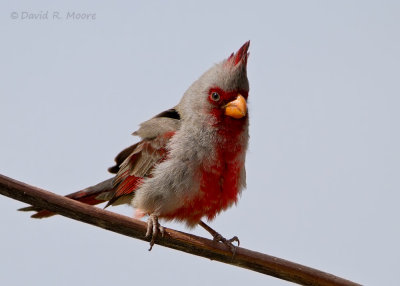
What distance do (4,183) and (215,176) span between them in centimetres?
210

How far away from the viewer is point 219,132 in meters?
5.50

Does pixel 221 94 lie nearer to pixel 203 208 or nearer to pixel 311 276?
pixel 203 208

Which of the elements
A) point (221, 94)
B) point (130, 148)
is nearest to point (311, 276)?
point (221, 94)

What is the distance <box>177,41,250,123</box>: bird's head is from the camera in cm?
554

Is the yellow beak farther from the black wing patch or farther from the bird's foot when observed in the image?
the bird's foot

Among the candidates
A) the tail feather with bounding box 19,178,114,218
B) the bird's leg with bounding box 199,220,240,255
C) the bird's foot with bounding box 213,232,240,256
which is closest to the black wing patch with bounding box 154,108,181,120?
the tail feather with bounding box 19,178,114,218

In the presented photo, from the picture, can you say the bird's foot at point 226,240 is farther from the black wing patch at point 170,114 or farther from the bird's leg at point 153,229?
the black wing patch at point 170,114

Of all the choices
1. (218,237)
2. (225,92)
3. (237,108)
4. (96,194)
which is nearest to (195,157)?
(237,108)

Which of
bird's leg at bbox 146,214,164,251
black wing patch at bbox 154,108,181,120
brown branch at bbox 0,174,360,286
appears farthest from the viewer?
black wing patch at bbox 154,108,181,120

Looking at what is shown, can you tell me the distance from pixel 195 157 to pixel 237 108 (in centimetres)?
61

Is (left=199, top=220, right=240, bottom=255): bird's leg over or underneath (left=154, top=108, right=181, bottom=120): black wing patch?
underneath

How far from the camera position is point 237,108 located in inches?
214

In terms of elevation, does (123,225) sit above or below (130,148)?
below

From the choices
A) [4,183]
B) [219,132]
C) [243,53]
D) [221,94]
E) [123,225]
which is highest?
[243,53]
